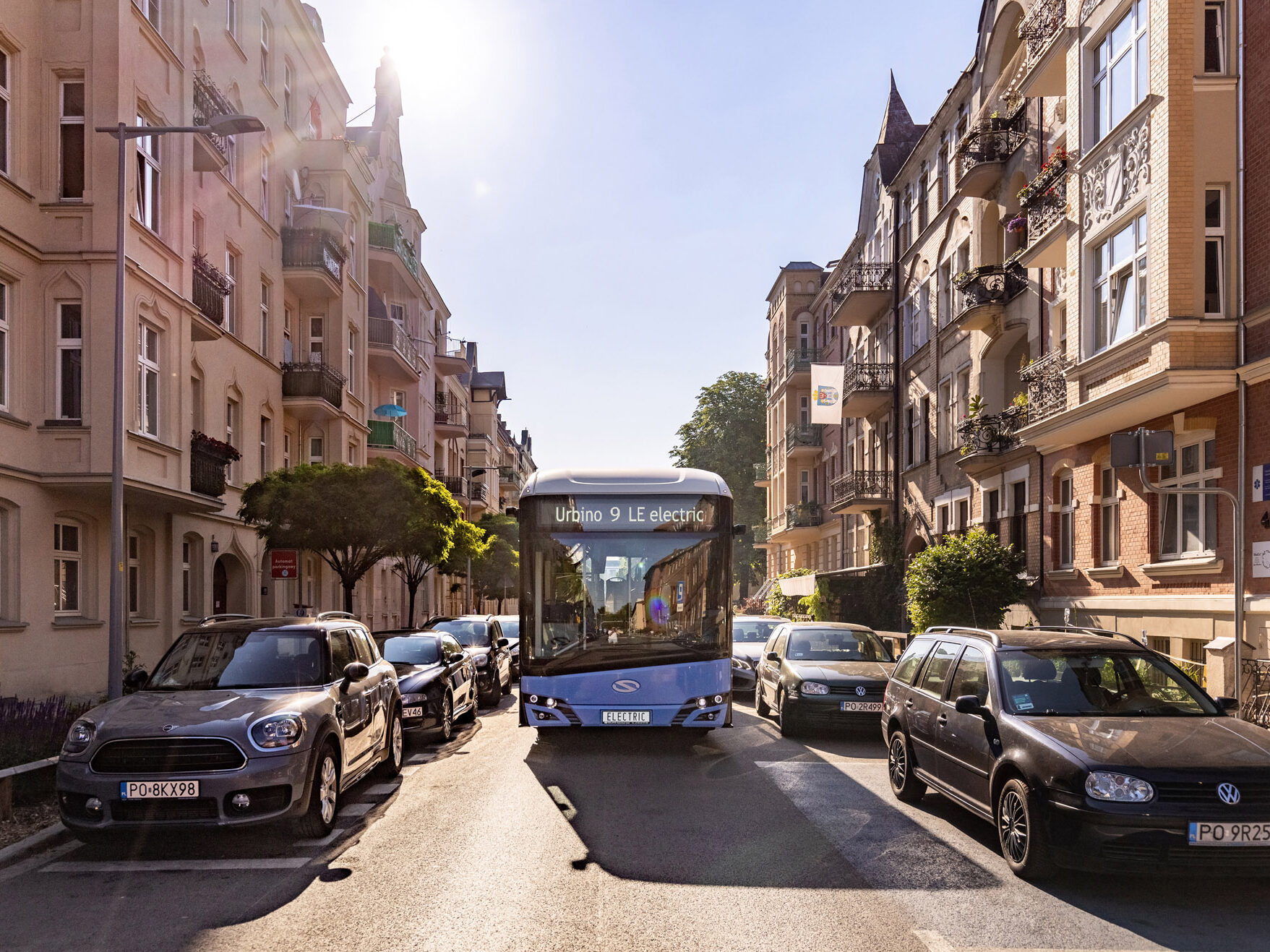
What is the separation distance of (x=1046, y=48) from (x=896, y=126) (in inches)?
776

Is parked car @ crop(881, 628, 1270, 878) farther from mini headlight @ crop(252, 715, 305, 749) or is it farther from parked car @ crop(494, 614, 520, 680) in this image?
parked car @ crop(494, 614, 520, 680)

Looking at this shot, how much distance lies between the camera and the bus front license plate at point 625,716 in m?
12.1

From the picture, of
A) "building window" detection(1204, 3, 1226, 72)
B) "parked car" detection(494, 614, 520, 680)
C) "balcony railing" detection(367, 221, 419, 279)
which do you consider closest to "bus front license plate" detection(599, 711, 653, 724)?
"parked car" detection(494, 614, 520, 680)

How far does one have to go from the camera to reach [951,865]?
739 centimetres

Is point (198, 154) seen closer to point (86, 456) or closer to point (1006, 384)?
point (86, 456)

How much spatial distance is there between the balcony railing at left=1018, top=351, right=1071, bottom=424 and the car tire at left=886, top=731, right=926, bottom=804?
10.4m

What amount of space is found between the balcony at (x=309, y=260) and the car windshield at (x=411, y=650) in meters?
17.2

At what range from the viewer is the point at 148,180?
19.2 m

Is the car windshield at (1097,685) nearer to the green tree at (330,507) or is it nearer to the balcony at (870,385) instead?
the green tree at (330,507)

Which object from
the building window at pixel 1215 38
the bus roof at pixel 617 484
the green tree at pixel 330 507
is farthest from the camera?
the green tree at pixel 330 507

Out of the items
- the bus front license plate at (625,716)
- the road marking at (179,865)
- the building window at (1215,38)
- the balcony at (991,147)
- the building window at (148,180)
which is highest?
the balcony at (991,147)

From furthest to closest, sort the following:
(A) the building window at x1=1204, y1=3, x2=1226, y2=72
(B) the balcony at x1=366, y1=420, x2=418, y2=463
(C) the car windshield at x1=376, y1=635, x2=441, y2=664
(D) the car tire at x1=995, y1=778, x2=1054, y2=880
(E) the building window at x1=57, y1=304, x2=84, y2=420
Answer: (B) the balcony at x1=366, y1=420, x2=418, y2=463, (E) the building window at x1=57, y1=304, x2=84, y2=420, (A) the building window at x1=1204, y1=3, x2=1226, y2=72, (C) the car windshield at x1=376, y1=635, x2=441, y2=664, (D) the car tire at x1=995, y1=778, x2=1054, y2=880

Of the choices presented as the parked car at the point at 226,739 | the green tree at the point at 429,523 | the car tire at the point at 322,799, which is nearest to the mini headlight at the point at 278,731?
the parked car at the point at 226,739

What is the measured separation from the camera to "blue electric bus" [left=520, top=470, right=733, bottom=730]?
40.0 feet
